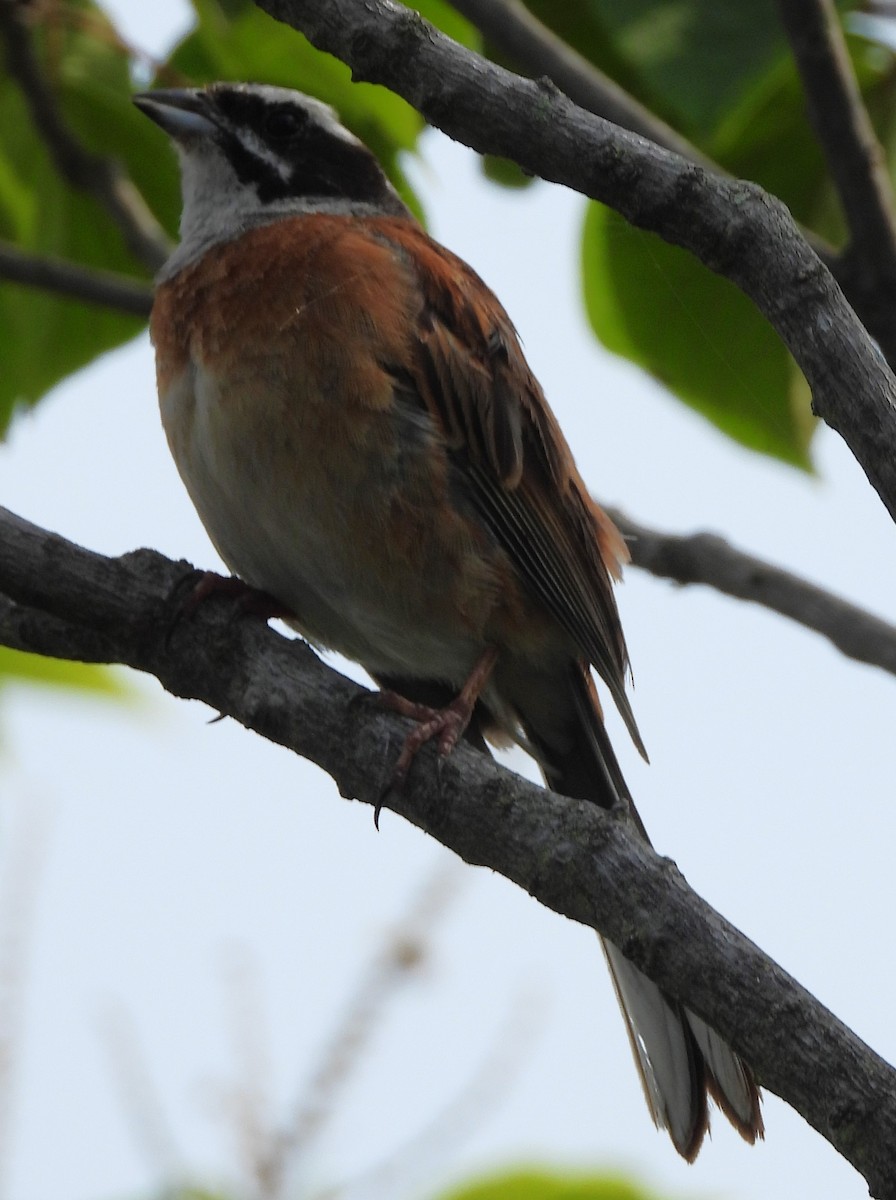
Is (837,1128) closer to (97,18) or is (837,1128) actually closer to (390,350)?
(390,350)

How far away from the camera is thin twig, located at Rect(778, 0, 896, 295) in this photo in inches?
163

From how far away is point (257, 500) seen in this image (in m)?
4.48

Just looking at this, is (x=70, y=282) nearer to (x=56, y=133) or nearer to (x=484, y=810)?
(x=56, y=133)

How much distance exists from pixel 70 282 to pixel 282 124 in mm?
1045

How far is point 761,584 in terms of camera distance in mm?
4848

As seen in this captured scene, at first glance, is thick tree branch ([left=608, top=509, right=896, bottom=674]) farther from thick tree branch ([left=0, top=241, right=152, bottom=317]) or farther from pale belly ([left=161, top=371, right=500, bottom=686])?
thick tree branch ([left=0, top=241, right=152, bottom=317])

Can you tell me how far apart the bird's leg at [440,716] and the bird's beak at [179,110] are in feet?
6.80

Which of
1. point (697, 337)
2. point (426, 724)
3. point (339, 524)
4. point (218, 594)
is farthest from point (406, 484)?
point (697, 337)

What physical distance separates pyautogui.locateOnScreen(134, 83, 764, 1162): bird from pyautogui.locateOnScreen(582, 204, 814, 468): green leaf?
0.40 metres

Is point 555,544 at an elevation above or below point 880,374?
below

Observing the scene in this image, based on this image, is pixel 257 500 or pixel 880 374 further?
pixel 257 500

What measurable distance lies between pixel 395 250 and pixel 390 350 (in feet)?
1.85

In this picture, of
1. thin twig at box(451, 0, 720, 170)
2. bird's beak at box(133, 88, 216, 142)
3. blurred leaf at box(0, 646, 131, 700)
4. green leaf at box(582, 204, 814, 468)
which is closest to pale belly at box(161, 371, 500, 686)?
blurred leaf at box(0, 646, 131, 700)

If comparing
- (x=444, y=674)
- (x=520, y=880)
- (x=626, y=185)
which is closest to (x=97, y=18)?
(x=444, y=674)
